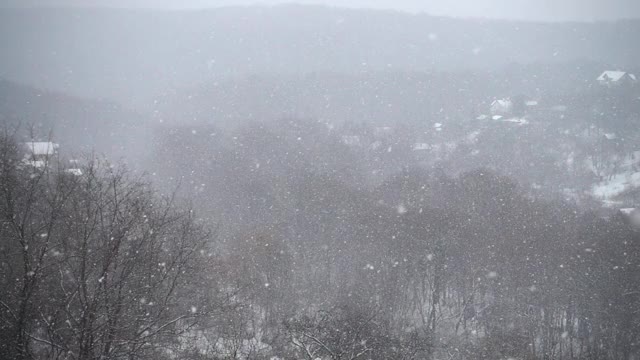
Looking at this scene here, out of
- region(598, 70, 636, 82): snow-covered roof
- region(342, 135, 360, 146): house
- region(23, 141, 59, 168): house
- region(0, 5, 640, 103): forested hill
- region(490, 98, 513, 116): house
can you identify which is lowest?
region(342, 135, 360, 146): house

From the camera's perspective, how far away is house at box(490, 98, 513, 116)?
75750 millimetres

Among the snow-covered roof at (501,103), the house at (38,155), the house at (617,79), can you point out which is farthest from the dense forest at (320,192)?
the snow-covered roof at (501,103)

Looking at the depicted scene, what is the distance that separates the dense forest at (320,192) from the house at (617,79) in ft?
1.59

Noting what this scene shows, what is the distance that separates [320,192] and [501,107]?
59963mm

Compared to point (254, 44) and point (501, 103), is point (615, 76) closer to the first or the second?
point (501, 103)

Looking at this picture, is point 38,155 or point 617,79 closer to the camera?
point 38,155

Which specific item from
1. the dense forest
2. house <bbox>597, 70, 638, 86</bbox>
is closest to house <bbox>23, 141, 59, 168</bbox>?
the dense forest

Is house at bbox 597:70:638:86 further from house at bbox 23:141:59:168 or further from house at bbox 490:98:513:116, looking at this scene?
house at bbox 23:141:59:168

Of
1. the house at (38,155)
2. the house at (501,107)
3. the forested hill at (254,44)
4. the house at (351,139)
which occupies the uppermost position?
the forested hill at (254,44)

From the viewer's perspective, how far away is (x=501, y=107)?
253 ft

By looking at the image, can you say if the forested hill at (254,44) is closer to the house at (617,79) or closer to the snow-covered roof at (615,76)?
the snow-covered roof at (615,76)

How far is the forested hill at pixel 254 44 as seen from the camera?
112875 millimetres

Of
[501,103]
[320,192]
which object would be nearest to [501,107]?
[501,103]

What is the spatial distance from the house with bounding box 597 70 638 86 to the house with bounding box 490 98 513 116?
778 inches
